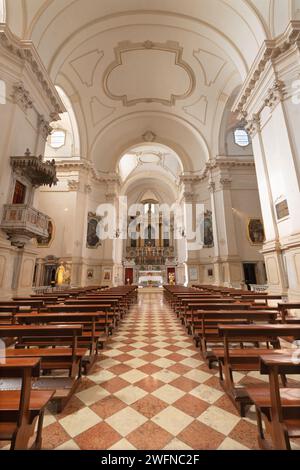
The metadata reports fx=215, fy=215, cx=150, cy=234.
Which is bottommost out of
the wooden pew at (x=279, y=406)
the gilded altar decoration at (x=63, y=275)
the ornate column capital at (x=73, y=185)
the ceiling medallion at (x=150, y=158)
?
the wooden pew at (x=279, y=406)

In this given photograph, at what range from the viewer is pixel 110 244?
14617 millimetres

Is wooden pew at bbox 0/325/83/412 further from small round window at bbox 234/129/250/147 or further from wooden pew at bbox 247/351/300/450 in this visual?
small round window at bbox 234/129/250/147

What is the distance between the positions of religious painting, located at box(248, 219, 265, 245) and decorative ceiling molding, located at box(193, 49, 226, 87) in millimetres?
7900

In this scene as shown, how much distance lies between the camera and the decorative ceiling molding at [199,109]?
12591 mm

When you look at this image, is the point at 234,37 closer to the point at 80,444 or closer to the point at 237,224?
the point at 237,224

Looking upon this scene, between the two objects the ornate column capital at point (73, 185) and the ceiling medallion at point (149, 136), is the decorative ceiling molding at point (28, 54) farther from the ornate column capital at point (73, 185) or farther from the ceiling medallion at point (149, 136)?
the ceiling medallion at point (149, 136)

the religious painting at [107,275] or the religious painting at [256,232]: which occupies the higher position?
the religious painting at [256,232]

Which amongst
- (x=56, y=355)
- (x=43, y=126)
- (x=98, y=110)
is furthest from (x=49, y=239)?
(x=56, y=355)

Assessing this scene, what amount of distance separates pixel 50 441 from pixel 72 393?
58 centimetres

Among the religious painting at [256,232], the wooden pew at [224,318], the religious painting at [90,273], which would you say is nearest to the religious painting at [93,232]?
the religious painting at [90,273]

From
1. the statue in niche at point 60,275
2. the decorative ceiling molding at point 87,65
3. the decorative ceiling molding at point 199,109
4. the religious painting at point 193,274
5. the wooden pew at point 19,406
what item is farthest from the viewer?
the religious painting at point 193,274

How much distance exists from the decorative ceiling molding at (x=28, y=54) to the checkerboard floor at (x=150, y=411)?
27.7ft

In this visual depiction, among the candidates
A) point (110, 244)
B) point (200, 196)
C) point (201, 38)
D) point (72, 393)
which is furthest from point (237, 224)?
point (72, 393)

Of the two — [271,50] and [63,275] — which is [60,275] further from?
[271,50]
